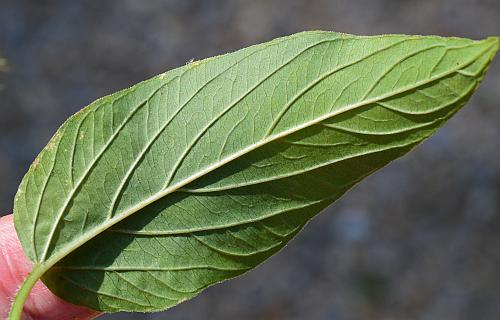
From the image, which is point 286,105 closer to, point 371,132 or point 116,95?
point 371,132

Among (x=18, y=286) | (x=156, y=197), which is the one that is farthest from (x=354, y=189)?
(x=156, y=197)

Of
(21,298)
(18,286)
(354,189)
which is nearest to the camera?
(21,298)

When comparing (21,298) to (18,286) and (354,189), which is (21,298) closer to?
(18,286)

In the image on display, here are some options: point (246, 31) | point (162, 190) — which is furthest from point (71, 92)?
point (162, 190)

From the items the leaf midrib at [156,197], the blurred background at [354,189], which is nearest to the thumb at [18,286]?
the leaf midrib at [156,197]

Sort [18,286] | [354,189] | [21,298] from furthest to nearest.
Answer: [354,189], [18,286], [21,298]

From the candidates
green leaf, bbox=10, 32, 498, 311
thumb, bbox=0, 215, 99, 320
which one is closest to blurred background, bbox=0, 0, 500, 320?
thumb, bbox=0, 215, 99, 320

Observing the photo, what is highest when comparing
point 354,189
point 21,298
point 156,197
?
point 354,189
